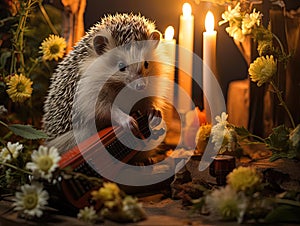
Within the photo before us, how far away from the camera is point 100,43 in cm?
163

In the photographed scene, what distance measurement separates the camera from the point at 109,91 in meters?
1.66

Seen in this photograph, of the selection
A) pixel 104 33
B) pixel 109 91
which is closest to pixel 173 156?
pixel 109 91

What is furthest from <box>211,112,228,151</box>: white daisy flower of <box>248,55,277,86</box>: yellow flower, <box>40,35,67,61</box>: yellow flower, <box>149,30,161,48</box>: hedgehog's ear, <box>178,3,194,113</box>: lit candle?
<box>40,35,67,61</box>: yellow flower

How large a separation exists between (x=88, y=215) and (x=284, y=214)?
42 centimetres

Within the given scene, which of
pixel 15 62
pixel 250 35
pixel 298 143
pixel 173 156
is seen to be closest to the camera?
pixel 298 143

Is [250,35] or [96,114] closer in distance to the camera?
[96,114]

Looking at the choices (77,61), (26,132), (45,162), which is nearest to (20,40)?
(77,61)

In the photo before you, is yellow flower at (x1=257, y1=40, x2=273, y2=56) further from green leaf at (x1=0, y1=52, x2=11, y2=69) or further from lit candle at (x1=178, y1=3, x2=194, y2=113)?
green leaf at (x1=0, y1=52, x2=11, y2=69)

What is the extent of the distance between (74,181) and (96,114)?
274mm

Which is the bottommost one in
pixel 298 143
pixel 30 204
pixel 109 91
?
pixel 30 204

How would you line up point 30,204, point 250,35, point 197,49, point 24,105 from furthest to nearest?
point 197,49 → point 24,105 → point 250,35 → point 30,204

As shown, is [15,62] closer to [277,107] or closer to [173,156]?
[173,156]

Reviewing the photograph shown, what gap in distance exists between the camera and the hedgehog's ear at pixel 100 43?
1625 mm

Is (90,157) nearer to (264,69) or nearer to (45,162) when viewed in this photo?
(45,162)
